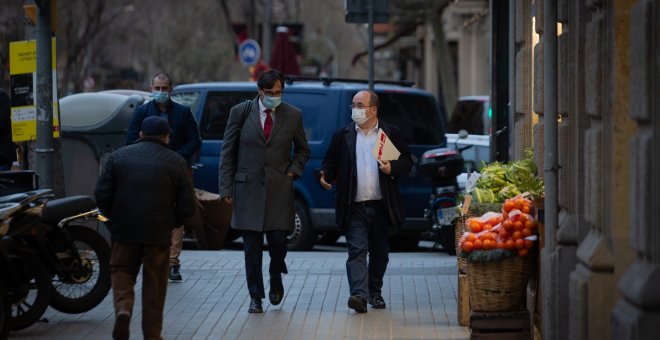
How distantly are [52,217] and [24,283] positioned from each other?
0.75 m

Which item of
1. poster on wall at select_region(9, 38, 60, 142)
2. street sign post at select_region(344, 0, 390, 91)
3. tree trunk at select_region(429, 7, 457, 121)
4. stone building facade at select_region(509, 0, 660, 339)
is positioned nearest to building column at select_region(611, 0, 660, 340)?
stone building facade at select_region(509, 0, 660, 339)

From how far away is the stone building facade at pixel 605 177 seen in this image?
6590 millimetres

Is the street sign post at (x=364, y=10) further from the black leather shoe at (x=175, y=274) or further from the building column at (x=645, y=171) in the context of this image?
the building column at (x=645, y=171)

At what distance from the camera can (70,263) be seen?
10664 millimetres

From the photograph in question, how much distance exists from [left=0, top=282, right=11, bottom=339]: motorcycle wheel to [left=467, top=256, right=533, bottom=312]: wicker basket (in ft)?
9.81

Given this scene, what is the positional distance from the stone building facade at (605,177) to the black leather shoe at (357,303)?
1.79 meters

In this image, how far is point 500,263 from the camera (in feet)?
31.3

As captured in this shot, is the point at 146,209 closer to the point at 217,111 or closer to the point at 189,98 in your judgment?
the point at 217,111

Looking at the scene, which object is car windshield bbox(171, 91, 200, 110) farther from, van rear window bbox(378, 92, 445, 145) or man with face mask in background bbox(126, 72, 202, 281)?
man with face mask in background bbox(126, 72, 202, 281)

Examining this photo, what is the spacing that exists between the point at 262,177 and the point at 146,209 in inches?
89.6

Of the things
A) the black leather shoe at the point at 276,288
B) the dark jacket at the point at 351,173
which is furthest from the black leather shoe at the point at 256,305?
the dark jacket at the point at 351,173

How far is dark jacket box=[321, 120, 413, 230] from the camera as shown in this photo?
37.0ft

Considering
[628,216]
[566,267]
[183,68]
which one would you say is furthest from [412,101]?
[183,68]

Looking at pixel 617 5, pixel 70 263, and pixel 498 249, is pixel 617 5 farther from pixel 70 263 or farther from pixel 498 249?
pixel 70 263
